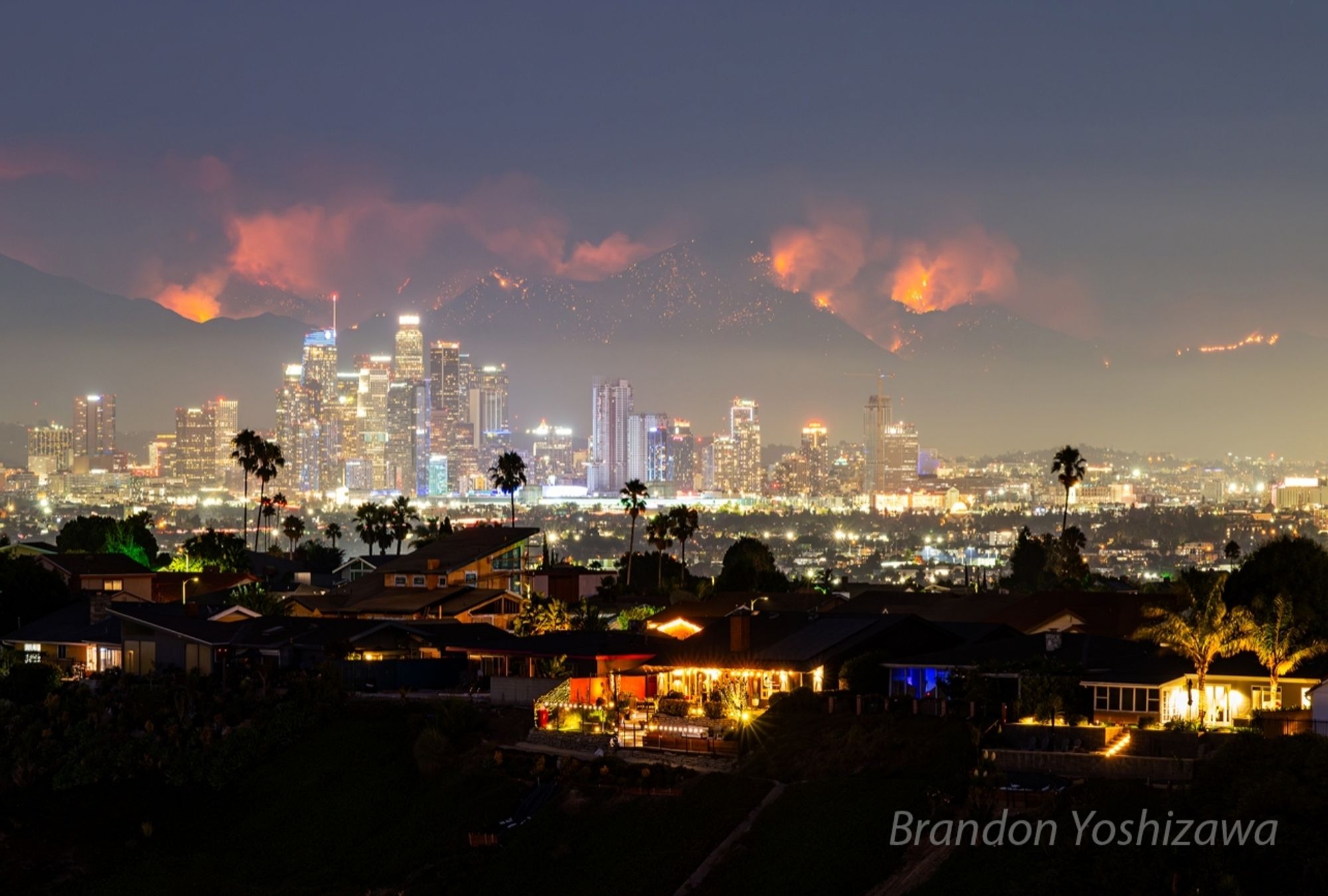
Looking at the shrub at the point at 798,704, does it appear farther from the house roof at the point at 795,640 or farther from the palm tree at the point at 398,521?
the palm tree at the point at 398,521

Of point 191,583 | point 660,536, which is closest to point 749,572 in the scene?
point 660,536

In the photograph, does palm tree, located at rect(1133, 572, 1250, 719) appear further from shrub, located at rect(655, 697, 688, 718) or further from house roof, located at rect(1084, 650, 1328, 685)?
shrub, located at rect(655, 697, 688, 718)

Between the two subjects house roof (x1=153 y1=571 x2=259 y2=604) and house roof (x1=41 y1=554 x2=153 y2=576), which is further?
house roof (x1=41 y1=554 x2=153 y2=576)

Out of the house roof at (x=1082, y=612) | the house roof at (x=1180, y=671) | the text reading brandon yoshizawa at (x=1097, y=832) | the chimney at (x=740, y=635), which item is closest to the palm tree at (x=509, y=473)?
the house roof at (x=1082, y=612)

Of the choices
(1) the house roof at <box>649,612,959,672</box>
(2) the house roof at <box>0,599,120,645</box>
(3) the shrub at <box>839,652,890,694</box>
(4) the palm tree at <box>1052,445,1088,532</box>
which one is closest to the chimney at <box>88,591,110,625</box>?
(2) the house roof at <box>0,599,120,645</box>

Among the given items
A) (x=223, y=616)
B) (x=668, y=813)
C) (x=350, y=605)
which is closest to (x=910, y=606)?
(x=350, y=605)

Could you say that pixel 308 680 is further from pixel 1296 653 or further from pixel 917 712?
pixel 1296 653
